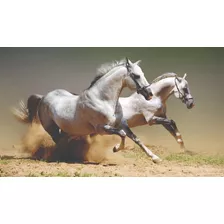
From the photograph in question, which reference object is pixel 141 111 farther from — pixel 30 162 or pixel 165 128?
pixel 30 162

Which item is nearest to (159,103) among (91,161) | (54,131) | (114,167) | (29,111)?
(114,167)

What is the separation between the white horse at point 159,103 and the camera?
5.15 meters

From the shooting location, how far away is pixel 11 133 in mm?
5164

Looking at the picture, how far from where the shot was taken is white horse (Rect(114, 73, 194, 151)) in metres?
5.15

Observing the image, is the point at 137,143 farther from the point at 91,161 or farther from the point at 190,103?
the point at 190,103

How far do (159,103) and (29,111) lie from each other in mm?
1522

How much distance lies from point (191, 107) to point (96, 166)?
4.26 feet

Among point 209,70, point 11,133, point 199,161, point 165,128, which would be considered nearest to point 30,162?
point 11,133

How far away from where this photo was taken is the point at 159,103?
17.0 feet

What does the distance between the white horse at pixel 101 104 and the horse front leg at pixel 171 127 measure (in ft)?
1.09

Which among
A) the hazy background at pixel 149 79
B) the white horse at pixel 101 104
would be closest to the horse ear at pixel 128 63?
the white horse at pixel 101 104

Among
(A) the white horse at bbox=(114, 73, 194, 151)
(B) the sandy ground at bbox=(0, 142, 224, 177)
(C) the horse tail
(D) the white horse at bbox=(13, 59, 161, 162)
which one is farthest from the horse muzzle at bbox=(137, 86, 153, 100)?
(C) the horse tail

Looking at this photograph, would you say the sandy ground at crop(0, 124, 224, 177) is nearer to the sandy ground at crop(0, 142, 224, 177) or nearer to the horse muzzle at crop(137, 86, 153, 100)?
the sandy ground at crop(0, 142, 224, 177)

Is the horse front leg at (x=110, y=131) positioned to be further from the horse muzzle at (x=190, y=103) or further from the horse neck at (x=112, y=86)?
the horse muzzle at (x=190, y=103)
